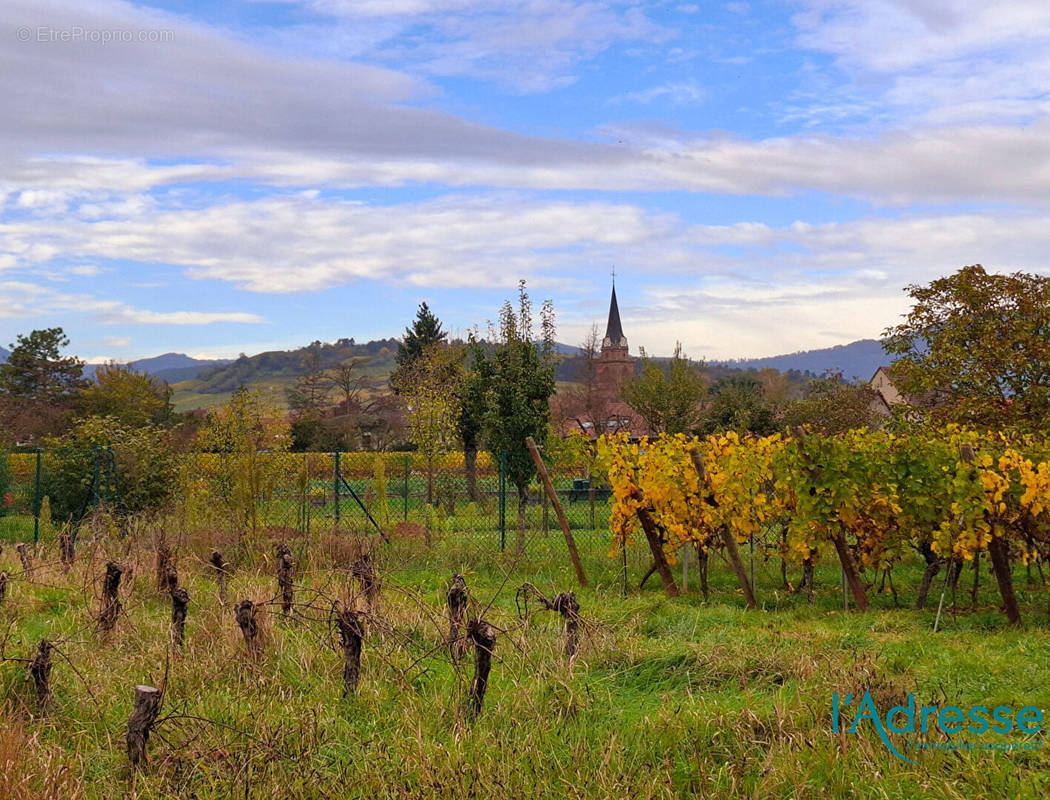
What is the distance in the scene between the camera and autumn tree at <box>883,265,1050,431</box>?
14789 millimetres

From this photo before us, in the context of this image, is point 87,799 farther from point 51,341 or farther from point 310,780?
point 51,341

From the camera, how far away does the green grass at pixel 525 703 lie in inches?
167

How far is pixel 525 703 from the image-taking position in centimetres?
513

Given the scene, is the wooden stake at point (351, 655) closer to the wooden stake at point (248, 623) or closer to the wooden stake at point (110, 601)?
the wooden stake at point (248, 623)

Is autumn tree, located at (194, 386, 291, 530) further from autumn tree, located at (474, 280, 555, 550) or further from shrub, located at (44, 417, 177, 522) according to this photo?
autumn tree, located at (474, 280, 555, 550)

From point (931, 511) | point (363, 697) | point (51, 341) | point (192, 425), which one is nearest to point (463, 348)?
point (192, 425)

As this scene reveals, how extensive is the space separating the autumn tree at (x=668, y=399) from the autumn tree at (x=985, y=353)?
20949 mm

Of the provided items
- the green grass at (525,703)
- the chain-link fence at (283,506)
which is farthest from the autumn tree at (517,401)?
the green grass at (525,703)

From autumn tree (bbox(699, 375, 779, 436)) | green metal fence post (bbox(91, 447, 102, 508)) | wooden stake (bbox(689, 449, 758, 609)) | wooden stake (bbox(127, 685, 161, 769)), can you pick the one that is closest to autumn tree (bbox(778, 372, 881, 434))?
autumn tree (bbox(699, 375, 779, 436))

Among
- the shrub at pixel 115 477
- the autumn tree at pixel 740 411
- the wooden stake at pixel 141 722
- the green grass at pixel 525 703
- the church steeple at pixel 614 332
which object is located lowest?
the green grass at pixel 525 703

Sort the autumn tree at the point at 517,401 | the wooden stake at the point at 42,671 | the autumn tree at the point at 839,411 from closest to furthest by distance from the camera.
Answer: the wooden stake at the point at 42,671 < the autumn tree at the point at 517,401 < the autumn tree at the point at 839,411

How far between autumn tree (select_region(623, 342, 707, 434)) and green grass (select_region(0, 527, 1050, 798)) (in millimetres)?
29337

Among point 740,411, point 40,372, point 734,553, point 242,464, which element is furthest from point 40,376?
point 734,553

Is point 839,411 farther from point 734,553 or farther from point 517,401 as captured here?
point 734,553
